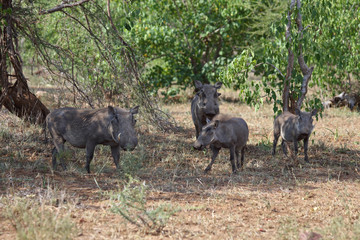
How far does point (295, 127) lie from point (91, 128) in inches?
130

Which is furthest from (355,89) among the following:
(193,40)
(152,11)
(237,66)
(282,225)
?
(282,225)

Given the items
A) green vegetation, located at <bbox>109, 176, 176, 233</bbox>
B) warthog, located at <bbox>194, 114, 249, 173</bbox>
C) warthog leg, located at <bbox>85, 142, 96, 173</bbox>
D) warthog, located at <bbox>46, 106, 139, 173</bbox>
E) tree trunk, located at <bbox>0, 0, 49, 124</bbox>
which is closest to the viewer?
green vegetation, located at <bbox>109, 176, 176, 233</bbox>

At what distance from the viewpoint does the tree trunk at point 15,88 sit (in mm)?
7461

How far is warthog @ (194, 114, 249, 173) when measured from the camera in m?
6.42

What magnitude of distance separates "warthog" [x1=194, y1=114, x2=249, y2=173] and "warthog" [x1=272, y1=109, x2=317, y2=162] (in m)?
1.04

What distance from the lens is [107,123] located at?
6035 millimetres

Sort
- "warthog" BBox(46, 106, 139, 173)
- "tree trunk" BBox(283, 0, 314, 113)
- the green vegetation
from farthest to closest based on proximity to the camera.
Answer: "tree trunk" BBox(283, 0, 314, 113) → "warthog" BBox(46, 106, 139, 173) → the green vegetation

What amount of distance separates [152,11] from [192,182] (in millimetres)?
8708

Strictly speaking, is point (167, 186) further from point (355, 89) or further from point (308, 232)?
point (355, 89)

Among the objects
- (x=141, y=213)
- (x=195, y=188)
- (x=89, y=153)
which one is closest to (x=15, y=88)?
(x=89, y=153)

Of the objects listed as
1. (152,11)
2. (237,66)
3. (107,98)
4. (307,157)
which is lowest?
(307,157)

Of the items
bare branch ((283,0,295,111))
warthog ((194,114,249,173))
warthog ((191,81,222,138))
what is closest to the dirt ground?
warthog ((194,114,249,173))

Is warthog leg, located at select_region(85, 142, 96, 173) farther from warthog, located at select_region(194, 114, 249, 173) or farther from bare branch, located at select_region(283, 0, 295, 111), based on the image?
bare branch, located at select_region(283, 0, 295, 111)

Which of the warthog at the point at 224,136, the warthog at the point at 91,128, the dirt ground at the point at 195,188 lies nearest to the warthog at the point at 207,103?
the dirt ground at the point at 195,188
